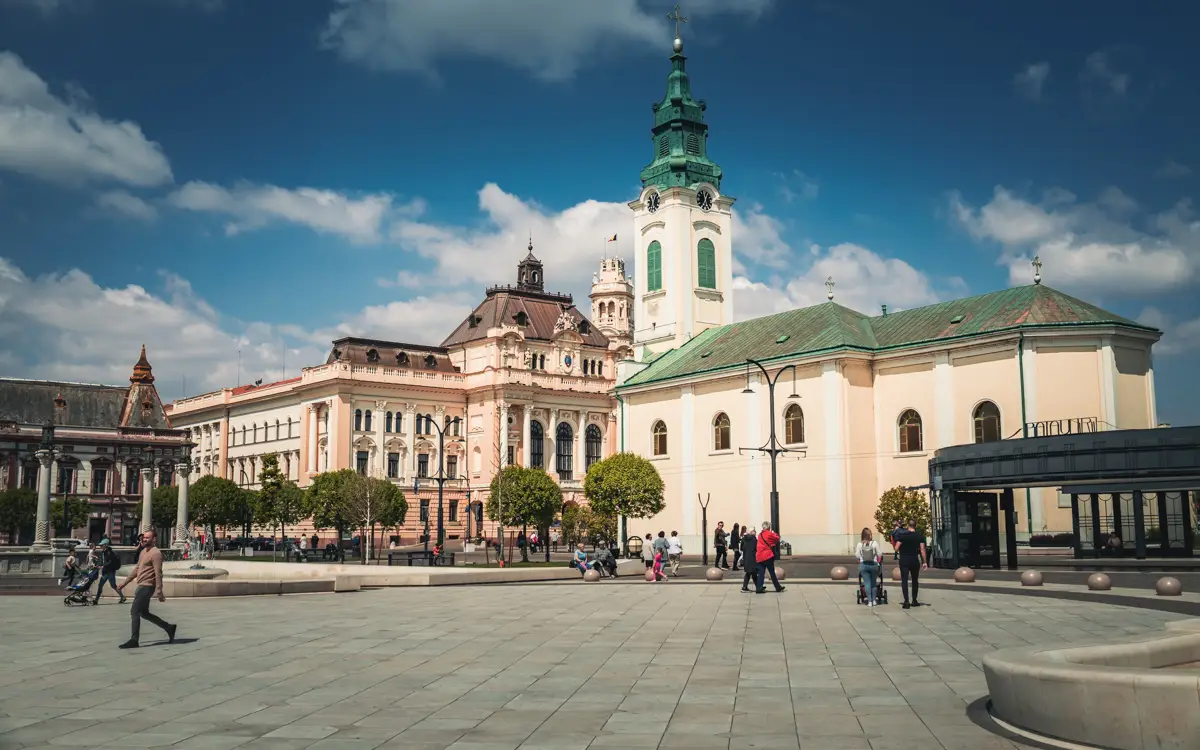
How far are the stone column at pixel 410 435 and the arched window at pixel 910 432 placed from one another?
169 feet

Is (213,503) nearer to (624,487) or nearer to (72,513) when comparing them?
(72,513)

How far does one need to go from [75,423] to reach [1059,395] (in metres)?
72.2

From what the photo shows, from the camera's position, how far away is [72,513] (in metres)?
79.6

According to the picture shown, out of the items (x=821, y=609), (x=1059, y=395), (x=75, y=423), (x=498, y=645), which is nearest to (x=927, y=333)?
(x=1059, y=395)

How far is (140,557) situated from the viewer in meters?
17.2

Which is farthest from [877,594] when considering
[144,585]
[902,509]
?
[902,509]

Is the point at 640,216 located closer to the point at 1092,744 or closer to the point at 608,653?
the point at 608,653

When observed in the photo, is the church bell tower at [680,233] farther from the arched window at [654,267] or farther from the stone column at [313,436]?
the stone column at [313,436]

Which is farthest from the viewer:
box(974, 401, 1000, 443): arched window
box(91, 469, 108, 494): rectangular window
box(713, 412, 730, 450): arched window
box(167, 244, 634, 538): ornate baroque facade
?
box(167, 244, 634, 538): ornate baroque facade

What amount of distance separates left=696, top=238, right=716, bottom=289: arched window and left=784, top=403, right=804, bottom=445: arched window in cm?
1890

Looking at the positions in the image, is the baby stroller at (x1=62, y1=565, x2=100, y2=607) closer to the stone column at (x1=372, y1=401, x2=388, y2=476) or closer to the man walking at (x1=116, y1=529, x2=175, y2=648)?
the man walking at (x1=116, y1=529, x2=175, y2=648)

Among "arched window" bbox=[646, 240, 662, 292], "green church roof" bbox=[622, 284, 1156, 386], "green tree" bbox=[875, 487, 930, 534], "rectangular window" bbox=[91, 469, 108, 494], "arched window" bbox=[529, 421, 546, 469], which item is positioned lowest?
"green tree" bbox=[875, 487, 930, 534]

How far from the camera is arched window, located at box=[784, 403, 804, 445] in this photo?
61.6 meters

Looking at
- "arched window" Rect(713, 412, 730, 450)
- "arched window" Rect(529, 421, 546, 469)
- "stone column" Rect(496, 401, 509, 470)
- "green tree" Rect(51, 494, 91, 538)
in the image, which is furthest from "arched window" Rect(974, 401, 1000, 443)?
"green tree" Rect(51, 494, 91, 538)
